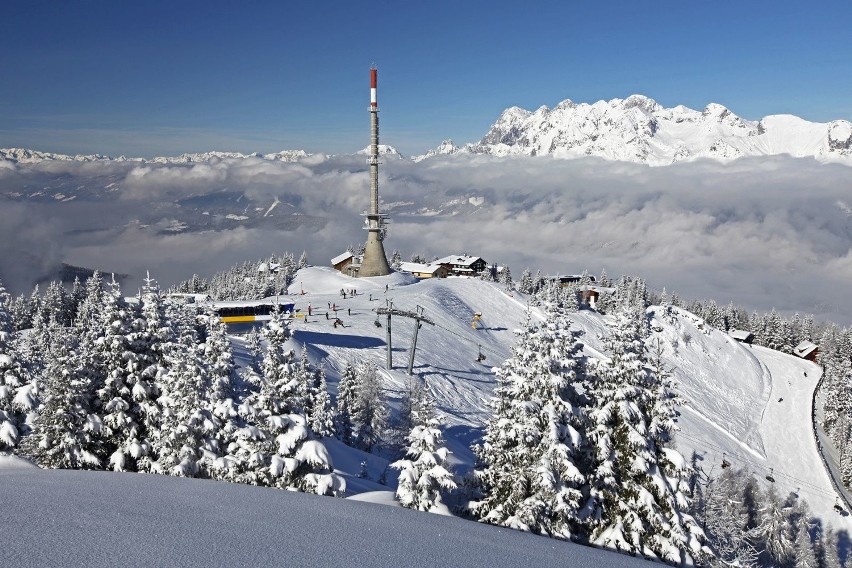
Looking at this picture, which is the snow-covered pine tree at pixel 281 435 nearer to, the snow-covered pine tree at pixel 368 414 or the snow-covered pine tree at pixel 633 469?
the snow-covered pine tree at pixel 633 469

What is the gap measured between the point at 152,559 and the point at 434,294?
278 ft

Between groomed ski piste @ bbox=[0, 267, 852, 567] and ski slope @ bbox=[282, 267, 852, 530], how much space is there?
→ 0.26m

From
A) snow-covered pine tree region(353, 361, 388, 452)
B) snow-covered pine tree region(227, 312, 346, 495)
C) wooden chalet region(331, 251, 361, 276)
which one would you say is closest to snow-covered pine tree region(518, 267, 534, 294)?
wooden chalet region(331, 251, 361, 276)

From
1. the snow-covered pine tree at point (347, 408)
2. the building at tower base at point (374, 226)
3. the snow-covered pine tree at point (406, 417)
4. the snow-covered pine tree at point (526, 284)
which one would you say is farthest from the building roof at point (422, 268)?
the snow-covered pine tree at point (347, 408)

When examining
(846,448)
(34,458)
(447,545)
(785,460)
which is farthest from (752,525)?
(34,458)

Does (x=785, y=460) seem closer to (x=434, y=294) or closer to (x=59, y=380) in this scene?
(x=434, y=294)

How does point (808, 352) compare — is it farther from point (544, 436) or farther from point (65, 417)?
point (65, 417)

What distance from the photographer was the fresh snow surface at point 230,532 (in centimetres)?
1134

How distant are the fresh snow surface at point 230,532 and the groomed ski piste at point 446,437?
6cm

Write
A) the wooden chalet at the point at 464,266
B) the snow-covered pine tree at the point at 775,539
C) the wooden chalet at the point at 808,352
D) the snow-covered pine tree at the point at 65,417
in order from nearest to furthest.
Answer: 1. the snow-covered pine tree at the point at 65,417
2. the snow-covered pine tree at the point at 775,539
3. the wooden chalet at the point at 808,352
4. the wooden chalet at the point at 464,266

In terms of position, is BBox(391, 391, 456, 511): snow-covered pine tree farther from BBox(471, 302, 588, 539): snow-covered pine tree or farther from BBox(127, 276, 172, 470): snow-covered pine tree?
BBox(127, 276, 172, 470): snow-covered pine tree

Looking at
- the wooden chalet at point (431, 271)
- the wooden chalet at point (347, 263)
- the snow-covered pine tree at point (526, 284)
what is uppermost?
the wooden chalet at point (347, 263)

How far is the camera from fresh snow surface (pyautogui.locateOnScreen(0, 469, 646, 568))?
37.2 ft

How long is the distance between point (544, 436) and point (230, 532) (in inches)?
374
